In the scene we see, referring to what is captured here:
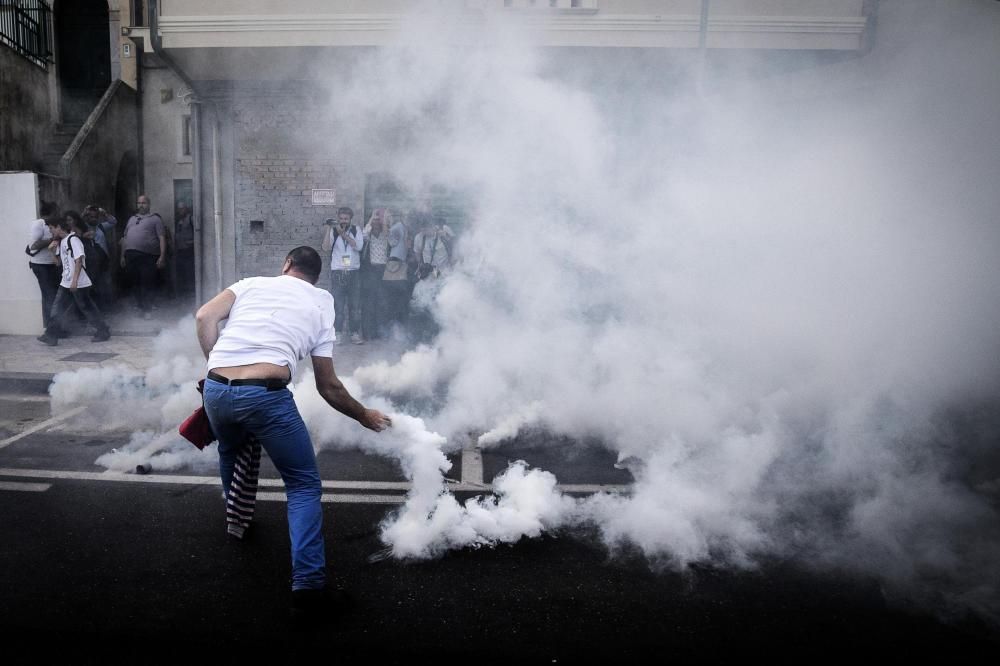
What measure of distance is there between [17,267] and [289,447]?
8088mm

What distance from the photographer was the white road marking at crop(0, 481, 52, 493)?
3566mm

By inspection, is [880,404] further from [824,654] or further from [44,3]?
[44,3]

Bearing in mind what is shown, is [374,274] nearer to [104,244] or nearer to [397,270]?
[397,270]

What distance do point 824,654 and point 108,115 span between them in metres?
12.4

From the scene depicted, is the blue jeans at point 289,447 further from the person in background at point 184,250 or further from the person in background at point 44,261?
the person in background at point 184,250

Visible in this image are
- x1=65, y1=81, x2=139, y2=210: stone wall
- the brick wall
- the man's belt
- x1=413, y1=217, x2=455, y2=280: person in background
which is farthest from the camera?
x1=65, y1=81, x2=139, y2=210: stone wall

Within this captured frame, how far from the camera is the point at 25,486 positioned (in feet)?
11.9

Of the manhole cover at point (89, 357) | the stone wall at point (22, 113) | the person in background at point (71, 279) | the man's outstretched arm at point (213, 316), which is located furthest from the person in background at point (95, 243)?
the man's outstretched arm at point (213, 316)

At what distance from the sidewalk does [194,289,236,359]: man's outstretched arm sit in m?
3.59

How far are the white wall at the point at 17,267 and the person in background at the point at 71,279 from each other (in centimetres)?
72

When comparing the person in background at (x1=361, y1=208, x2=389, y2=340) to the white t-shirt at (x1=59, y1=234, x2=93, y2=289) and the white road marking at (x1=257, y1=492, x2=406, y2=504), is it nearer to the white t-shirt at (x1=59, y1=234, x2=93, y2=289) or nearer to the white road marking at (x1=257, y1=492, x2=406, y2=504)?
the white t-shirt at (x1=59, y1=234, x2=93, y2=289)

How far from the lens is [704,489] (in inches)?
130

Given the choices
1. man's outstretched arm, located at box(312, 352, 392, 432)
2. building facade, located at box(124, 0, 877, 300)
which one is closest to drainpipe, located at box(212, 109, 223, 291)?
building facade, located at box(124, 0, 877, 300)

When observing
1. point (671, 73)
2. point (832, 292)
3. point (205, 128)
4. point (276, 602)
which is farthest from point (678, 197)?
point (205, 128)
